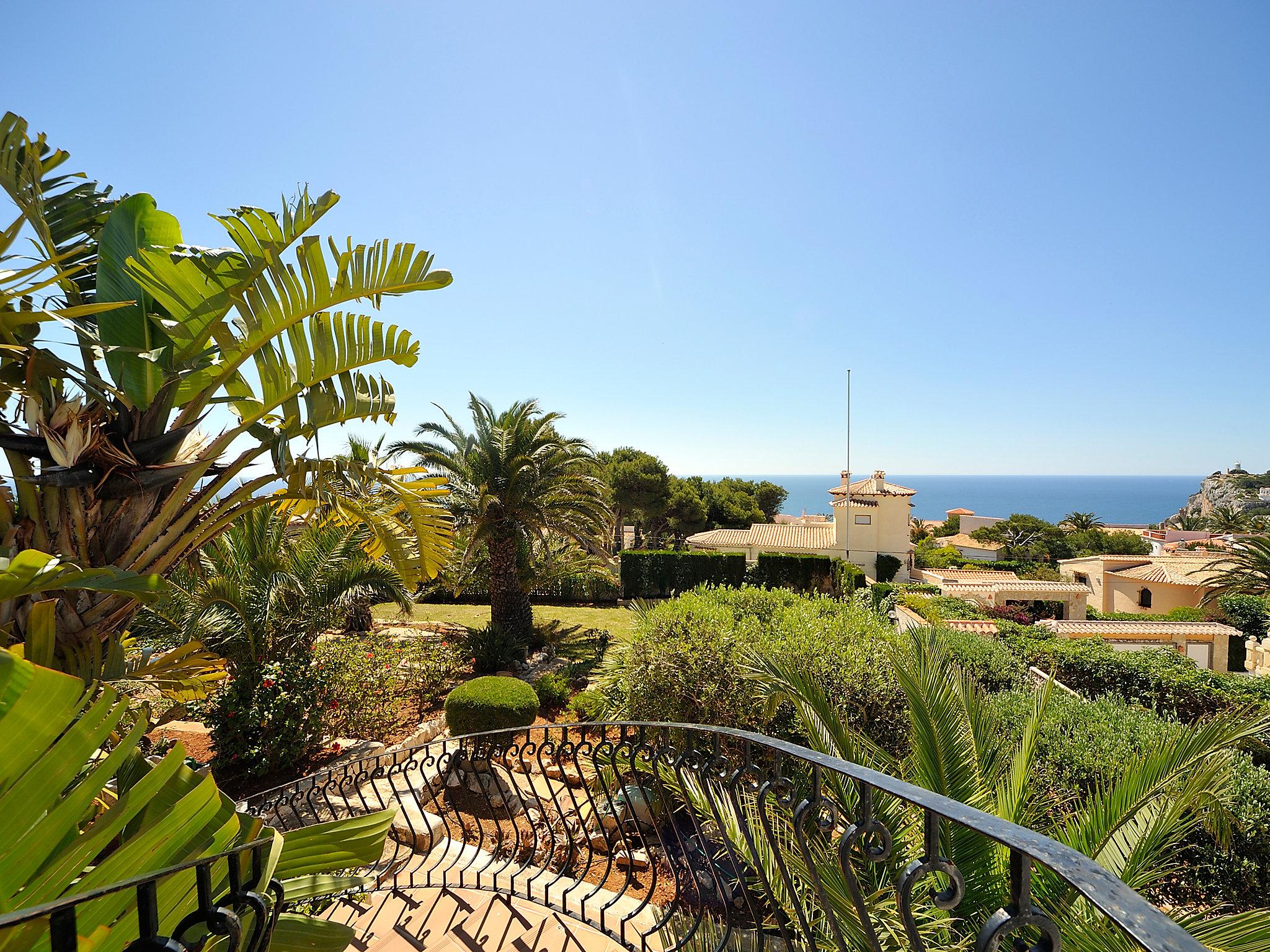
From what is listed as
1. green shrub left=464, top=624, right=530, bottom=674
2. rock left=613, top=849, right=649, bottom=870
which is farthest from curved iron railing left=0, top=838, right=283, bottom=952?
green shrub left=464, top=624, right=530, bottom=674

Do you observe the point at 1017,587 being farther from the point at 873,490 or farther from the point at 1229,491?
the point at 1229,491

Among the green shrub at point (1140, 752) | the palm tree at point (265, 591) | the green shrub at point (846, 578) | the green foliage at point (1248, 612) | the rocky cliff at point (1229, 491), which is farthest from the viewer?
the rocky cliff at point (1229, 491)

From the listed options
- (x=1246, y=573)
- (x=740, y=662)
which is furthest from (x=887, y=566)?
(x=740, y=662)

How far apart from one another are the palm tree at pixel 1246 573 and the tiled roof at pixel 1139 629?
11.1ft

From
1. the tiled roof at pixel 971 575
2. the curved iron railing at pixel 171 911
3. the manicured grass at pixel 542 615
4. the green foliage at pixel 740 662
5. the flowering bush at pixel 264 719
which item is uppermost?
the curved iron railing at pixel 171 911

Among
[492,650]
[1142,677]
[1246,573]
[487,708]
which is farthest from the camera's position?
[1246,573]

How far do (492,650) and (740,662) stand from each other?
772 cm

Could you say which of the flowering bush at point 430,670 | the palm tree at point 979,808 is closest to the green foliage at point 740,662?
the palm tree at point 979,808

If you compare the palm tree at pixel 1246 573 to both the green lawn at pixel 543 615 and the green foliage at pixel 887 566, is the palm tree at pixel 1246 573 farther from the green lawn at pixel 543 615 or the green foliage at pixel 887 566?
the green lawn at pixel 543 615

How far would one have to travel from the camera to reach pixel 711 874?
10.6ft

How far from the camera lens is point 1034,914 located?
1.04 metres

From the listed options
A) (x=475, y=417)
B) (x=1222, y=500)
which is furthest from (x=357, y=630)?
(x=1222, y=500)

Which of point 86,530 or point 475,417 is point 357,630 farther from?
point 86,530

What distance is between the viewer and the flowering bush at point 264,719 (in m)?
6.88
